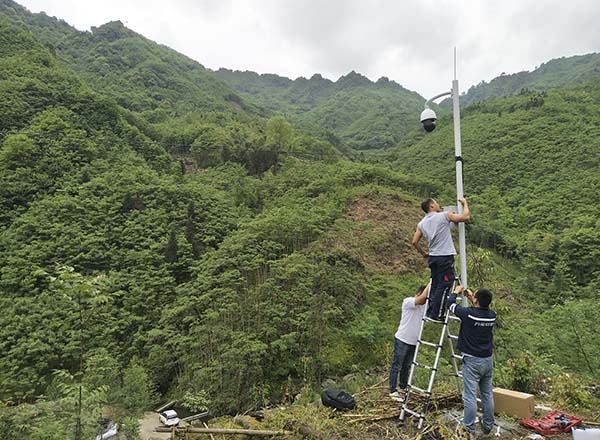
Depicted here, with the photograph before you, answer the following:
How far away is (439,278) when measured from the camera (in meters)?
3.94

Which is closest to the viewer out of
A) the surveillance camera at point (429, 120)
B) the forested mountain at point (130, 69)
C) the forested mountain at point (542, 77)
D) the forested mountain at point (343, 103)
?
the surveillance camera at point (429, 120)

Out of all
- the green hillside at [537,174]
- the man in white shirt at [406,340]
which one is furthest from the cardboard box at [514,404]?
the green hillside at [537,174]

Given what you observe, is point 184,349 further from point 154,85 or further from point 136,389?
point 154,85

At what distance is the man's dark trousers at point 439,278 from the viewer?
389cm

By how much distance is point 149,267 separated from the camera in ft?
49.2

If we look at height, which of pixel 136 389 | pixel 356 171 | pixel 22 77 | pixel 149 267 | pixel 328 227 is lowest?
pixel 136 389

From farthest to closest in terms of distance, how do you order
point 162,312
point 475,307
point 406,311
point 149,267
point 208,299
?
1. point 149,267
2. point 162,312
3. point 208,299
4. point 406,311
5. point 475,307

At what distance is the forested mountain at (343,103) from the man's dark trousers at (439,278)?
59.9m

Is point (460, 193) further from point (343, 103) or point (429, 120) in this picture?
point (343, 103)

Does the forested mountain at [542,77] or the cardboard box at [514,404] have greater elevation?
the forested mountain at [542,77]

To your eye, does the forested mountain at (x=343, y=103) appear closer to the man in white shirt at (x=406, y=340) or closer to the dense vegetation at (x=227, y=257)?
the dense vegetation at (x=227, y=257)

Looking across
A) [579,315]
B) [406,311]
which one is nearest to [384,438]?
[406,311]

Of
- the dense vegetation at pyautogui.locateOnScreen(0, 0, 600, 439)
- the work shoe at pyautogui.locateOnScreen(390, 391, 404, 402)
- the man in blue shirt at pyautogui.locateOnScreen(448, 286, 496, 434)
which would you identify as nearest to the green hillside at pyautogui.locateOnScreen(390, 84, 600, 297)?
the dense vegetation at pyautogui.locateOnScreen(0, 0, 600, 439)

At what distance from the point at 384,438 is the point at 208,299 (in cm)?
876
